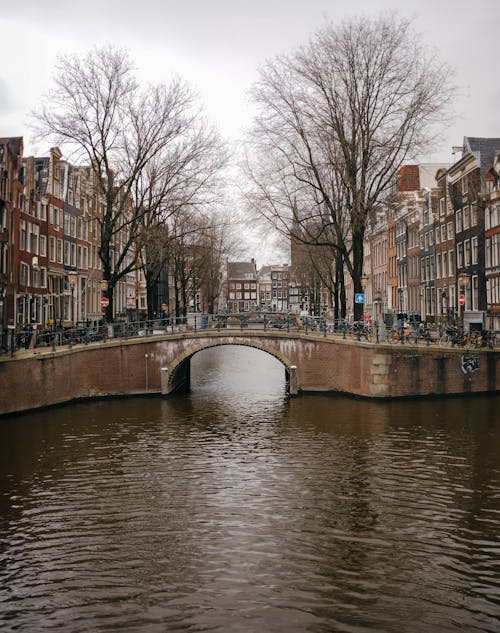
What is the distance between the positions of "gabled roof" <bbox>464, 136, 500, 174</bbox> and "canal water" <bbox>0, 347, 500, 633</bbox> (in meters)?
19.7

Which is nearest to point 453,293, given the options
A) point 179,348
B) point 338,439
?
point 179,348

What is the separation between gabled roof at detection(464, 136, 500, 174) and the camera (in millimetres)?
39344

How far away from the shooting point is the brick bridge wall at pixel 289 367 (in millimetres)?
28672

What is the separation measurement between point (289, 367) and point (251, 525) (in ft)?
59.5

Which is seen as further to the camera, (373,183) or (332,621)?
(373,183)

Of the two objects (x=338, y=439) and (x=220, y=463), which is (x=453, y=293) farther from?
(x=220, y=463)

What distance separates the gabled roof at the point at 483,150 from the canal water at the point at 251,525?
64.8 ft

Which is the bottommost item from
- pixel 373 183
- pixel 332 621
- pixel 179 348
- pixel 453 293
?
pixel 332 621

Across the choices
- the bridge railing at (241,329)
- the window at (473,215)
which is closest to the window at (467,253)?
the window at (473,215)

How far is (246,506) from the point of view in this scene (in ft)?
48.5

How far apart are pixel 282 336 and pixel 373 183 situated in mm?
8456

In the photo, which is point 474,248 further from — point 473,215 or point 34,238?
point 34,238

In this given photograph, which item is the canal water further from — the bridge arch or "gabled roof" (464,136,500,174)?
"gabled roof" (464,136,500,174)

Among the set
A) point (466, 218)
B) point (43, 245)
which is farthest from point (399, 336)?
point (43, 245)
